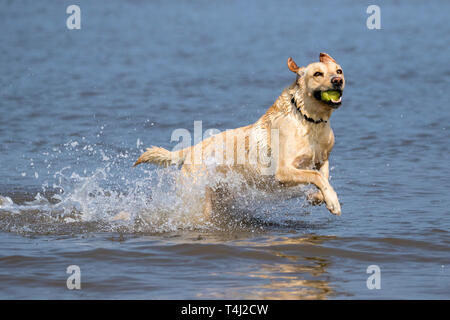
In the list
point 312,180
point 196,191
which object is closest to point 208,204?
point 196,191

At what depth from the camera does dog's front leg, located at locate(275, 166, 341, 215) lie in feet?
24.1

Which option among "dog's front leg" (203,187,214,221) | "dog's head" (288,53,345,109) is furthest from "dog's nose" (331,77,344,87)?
"dog's front leg" (203,187,214,221)

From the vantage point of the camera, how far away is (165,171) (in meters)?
8.62

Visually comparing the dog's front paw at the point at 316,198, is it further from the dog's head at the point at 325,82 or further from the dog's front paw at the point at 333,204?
the dog's head at the point at 325,82

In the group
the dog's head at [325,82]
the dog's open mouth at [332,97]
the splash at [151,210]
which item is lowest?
the splash at [151,210]

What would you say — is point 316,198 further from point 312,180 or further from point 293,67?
point 293,67

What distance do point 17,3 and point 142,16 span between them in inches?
285

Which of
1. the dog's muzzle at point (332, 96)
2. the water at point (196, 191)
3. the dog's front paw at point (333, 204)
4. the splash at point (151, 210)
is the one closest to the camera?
the water at point (196, 191)

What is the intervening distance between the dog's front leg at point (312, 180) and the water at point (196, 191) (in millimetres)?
429

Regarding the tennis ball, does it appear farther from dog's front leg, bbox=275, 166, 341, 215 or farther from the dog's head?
dog's front leg, bbox=275, 166, 341, 215

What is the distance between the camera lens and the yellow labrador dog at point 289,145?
7.53 m

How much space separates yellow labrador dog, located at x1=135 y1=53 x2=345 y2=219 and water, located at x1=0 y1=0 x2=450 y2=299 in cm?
33

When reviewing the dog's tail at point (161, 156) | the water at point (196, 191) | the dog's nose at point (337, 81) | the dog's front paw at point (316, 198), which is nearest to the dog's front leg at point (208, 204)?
the water at point (196, 191)
